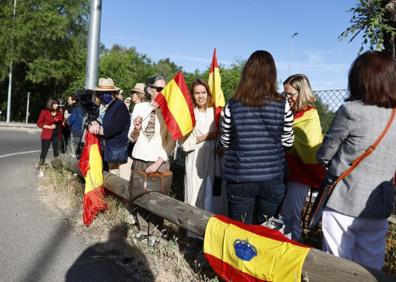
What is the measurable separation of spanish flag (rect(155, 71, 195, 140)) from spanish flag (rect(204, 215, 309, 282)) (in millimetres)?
1359

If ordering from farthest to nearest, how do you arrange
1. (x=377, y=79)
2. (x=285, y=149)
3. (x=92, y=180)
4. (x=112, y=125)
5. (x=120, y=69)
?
(x=120, y=69) < (x=92, y=180) < (x=112, y=125) < (x=285, y=149) < (x=377, y=79)

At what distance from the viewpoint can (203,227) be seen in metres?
3.82

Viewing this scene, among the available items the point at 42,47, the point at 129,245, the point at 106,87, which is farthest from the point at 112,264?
the point at 42,47

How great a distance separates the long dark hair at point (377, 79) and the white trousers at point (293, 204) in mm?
1588

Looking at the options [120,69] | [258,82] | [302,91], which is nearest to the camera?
[258,82]

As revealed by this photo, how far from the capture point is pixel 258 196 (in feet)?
12.5

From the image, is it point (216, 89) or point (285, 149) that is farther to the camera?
point (216, 89)

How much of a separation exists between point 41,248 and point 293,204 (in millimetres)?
2620

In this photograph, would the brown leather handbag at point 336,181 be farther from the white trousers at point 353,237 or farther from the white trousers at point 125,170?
the white trousers at point 125,170

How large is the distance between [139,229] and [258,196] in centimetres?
188

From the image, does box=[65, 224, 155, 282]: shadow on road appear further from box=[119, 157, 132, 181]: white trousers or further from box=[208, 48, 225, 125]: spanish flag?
box=[208, 48, 225, 125]: spanish flag

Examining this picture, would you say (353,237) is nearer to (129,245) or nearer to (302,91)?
(302,91)

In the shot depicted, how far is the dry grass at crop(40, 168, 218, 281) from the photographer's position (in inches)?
165

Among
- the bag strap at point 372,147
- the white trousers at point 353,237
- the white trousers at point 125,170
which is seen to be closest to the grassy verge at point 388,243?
the white trousers at point 353,237
